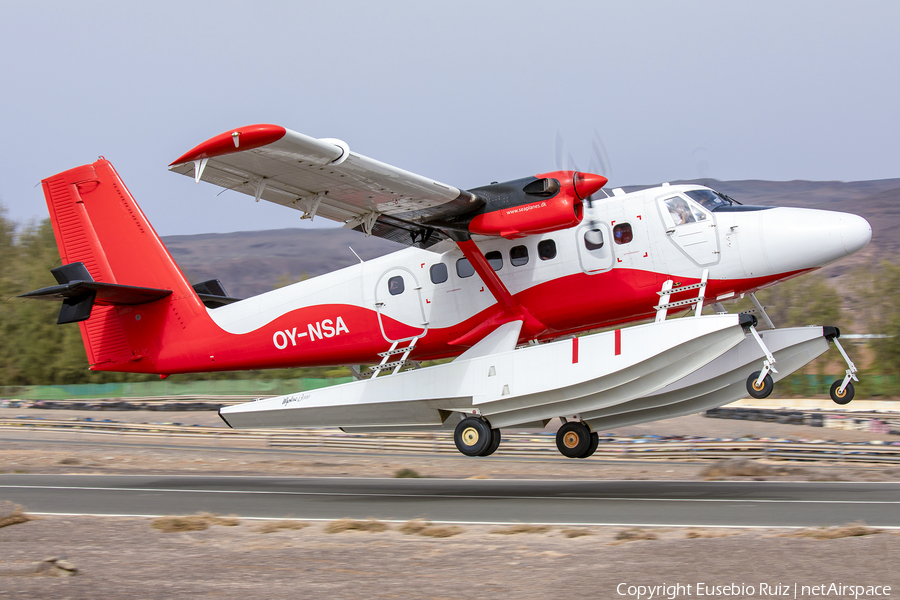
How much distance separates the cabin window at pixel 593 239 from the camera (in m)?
13.0

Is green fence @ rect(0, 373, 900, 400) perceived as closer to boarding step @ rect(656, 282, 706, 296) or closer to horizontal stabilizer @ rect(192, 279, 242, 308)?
horizontal stabilizer @ rect(192, 279, 242, 308)

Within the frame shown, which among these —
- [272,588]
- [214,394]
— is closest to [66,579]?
[272,588]

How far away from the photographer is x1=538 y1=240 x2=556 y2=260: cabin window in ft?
43.3

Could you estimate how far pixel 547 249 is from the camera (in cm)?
1322

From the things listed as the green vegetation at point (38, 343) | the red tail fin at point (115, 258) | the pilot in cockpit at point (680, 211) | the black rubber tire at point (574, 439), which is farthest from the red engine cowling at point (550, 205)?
the green vegetation at point (38, 343)

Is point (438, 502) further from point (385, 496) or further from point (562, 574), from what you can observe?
point (562, 574)

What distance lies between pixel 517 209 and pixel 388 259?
327 cm

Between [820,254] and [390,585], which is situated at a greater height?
[820,254]

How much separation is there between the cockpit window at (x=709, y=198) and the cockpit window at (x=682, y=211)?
5.5 inches

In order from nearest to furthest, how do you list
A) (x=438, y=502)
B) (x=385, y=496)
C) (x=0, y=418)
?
(x=438, y=502)
(x=385, y=496)
(x=0, y=418)

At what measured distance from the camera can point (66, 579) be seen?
23.4ft

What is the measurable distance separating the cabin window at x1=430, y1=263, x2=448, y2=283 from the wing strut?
0.84 m
